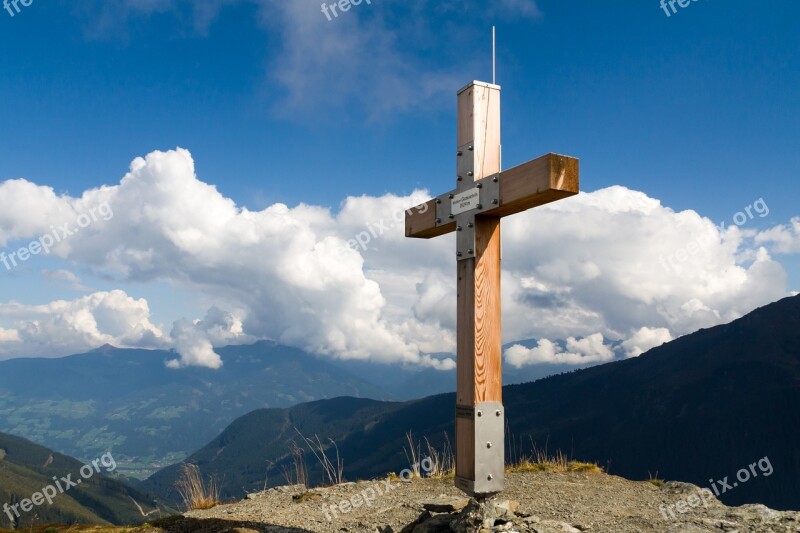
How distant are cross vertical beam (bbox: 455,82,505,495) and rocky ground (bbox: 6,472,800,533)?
53 centimetres

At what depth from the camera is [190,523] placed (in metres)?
8.37

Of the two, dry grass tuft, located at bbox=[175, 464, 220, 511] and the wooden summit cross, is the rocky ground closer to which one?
dry grass tuft, located at bbox=[175, 464, 220, 511]

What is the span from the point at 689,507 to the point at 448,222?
595 cm

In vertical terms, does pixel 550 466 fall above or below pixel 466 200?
below

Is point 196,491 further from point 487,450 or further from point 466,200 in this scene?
point 466,200

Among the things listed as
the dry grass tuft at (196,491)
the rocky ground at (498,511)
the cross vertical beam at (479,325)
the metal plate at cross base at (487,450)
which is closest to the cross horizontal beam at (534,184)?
the cross vertical beam at (479,325)

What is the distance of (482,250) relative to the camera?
642cm

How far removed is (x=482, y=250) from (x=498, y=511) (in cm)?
282

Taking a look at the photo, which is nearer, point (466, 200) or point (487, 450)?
point (487, 450)

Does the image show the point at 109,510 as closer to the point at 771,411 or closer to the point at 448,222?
the point at 771,411

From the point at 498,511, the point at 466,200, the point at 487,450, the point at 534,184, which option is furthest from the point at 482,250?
the point at 498,511

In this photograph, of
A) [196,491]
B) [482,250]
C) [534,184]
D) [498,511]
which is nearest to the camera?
[534,184]

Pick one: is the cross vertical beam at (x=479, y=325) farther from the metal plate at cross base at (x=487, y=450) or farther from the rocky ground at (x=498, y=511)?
the rocky ground at (x=498, y=511)

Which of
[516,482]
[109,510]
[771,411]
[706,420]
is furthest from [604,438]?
[516,482]
